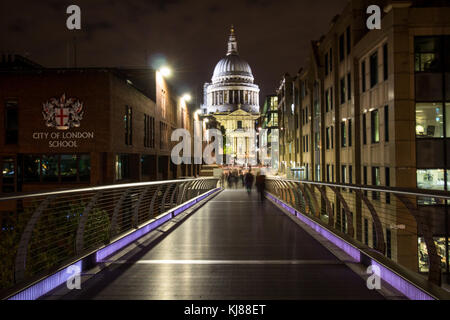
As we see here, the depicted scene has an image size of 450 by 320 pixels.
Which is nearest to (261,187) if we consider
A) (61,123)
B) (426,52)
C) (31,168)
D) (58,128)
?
(426,52)

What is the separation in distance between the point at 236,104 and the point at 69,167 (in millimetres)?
152519

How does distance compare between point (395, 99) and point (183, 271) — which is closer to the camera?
point (183, 271)

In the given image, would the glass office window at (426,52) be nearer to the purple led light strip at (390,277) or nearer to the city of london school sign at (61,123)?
the purple led light strip at (390,277)

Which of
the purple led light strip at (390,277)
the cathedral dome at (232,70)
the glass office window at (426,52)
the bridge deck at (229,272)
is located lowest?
the bridge deck at (229,272)

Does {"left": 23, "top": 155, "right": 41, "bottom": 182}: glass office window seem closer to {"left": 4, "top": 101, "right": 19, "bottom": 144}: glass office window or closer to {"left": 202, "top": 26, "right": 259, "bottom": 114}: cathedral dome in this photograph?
{"left": 4, "top": 101, "right": 19, "bottom": 144}: glass office window

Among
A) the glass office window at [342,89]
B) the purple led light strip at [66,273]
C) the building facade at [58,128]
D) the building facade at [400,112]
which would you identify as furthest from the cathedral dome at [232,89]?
the purple led light strip at [66,273]

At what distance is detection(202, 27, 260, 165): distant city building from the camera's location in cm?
16575

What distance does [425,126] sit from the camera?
66.3 ft

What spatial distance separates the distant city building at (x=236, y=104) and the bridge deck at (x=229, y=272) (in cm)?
14895

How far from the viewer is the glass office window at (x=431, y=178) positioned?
19.8 metres

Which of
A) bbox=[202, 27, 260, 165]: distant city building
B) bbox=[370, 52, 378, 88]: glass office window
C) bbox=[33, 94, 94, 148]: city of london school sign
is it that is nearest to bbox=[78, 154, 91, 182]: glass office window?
bbox=[33, 94, 94, 148]: city of london school sign

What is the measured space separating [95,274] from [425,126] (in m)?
18.5
